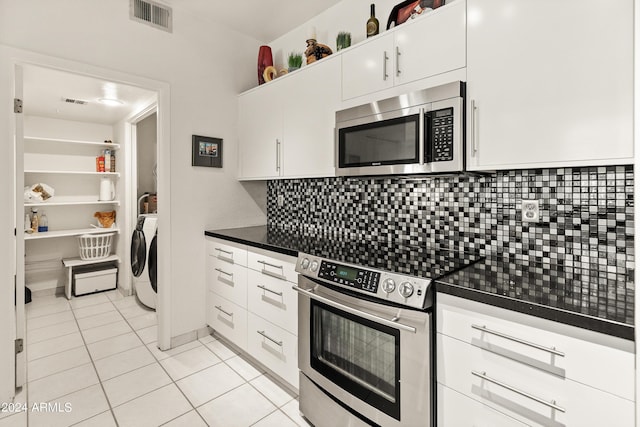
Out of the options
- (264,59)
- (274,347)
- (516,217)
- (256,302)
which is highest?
(264,59)

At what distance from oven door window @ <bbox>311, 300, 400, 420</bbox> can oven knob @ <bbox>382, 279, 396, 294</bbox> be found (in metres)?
0.17

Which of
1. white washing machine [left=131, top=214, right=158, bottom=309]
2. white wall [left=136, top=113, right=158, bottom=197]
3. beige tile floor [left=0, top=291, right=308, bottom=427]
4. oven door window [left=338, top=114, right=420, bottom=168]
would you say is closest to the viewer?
oven door window [left=338, top=114, right=420, bottom=168]

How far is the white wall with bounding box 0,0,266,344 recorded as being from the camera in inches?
78.5

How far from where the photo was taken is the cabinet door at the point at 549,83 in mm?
1156

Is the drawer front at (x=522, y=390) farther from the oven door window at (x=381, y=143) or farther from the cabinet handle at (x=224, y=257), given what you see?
the cabinet handle at (x=224, y=257)

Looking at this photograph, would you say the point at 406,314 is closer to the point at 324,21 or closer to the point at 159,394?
the point at 159,394

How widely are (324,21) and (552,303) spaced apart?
246 cm

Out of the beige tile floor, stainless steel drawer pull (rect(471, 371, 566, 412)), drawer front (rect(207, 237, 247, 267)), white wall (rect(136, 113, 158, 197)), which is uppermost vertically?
white wall (rect(136, 113, 158, 197))

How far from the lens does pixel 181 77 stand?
2.61 meters

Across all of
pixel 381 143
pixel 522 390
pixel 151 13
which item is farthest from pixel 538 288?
pixel 151 13

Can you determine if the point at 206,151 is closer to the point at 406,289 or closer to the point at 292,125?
the point at 292,125

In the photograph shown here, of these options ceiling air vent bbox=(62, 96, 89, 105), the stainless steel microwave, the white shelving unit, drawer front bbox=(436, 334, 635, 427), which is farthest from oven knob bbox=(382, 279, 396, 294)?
the white shelving unit

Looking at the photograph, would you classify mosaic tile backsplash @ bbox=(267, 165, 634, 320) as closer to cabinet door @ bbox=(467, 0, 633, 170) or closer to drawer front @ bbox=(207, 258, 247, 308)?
cabinet door @ bbox=(467, 0, 633, 170)

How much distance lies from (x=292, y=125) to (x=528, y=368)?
1.97 metres
